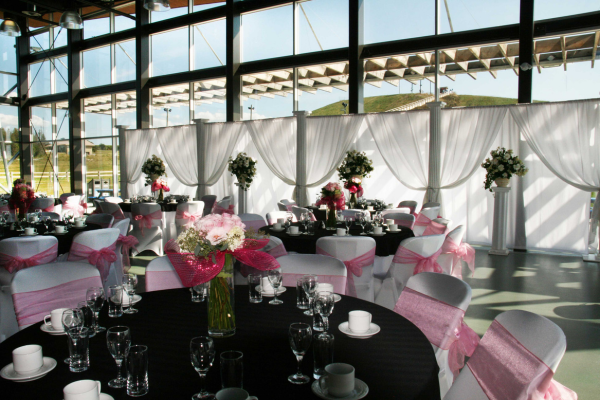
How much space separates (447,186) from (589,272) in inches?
109

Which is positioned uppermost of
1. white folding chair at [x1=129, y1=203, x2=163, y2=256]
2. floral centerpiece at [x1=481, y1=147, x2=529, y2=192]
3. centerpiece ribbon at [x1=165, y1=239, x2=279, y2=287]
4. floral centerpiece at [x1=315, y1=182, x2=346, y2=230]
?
floral centerpiece at [x1=481, y1=147, x2=529, y2=192]

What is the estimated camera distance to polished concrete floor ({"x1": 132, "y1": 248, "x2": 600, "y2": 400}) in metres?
3.32

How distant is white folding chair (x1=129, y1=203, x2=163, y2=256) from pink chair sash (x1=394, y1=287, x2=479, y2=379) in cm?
594

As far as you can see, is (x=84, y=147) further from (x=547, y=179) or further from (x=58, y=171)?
(x=547, y=179)

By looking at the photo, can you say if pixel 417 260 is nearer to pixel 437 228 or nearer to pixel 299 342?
pixel 437 228

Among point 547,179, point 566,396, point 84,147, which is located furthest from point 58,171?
point 566,396

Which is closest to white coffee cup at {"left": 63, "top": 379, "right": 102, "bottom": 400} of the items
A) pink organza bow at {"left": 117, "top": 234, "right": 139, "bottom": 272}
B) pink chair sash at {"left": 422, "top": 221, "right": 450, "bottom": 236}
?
pink organza bow at {"left": 117, "top": 234, "right": 139, "bottom": 272}

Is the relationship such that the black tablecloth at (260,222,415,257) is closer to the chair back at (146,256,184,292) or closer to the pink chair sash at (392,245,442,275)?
the pink chair sash at (392,245,442,275)

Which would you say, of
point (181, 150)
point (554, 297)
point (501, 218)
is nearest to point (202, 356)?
point (554, 297)

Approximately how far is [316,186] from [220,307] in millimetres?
7856

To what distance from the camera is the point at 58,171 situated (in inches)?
603

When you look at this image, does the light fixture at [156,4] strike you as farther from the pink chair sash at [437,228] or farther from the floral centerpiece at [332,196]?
the pink chair sash at [437,228]

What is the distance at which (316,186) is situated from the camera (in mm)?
9641

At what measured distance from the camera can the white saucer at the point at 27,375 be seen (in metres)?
1.47
